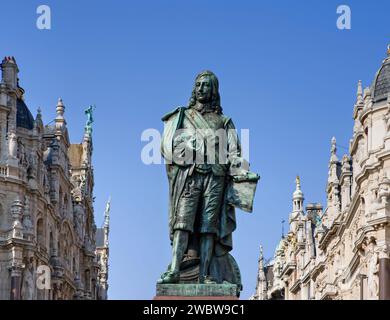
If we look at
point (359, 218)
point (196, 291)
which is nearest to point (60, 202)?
point (359, 218)

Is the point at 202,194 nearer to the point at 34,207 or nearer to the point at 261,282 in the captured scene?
the point at 34,207

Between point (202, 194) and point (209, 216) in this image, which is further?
point (202, 194)

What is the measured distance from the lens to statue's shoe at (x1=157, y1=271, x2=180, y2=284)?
17.9m

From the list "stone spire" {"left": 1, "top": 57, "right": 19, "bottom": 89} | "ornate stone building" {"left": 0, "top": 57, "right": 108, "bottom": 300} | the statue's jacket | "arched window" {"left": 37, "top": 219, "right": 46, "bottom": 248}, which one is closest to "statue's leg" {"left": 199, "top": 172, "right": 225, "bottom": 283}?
the statue's jacket

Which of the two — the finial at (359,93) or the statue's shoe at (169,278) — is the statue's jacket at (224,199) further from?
the finial at (359,93)

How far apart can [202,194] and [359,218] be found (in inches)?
1666

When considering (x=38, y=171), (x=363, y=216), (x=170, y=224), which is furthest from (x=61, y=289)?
(x=170, y=224)

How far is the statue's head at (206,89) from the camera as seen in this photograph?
1917cm

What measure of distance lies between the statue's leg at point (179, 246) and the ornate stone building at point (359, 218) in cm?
3463

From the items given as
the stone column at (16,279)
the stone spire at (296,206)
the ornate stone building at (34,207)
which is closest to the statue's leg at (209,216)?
the ornate stone building at (34,207)

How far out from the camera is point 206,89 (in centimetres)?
1917
